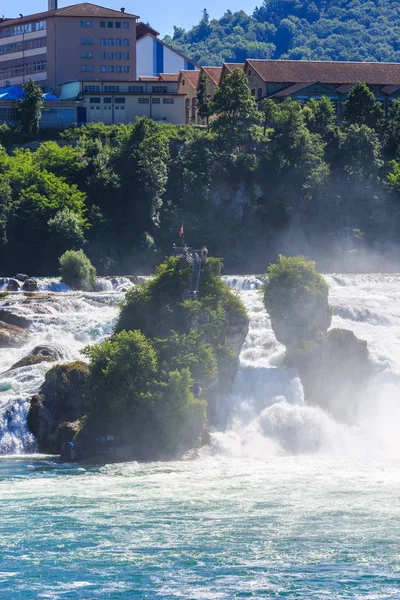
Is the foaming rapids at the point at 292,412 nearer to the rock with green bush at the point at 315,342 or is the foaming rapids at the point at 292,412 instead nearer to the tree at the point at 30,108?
the rock with green bush at the point at 315,342

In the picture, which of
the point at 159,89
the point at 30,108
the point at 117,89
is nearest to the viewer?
the point at 30,108

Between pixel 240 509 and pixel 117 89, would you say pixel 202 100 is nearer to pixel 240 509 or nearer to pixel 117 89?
pixel 117 89

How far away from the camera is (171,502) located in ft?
213

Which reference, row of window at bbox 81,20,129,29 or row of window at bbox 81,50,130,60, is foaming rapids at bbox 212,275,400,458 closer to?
row of window at bbox 81,50,130,60

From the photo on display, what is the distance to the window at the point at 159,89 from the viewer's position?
535 feet

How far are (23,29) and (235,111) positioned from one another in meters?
40.1

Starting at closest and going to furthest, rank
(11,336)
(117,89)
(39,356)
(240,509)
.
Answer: (240,509) < (39,356) < (11,336) < (117,89)

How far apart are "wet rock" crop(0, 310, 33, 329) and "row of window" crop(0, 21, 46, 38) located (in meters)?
81.2

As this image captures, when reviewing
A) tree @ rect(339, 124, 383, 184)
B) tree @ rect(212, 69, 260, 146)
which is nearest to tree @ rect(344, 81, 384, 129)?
tree @ rect(339, 124, 383, 184)

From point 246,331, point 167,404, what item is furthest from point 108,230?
point 167,404

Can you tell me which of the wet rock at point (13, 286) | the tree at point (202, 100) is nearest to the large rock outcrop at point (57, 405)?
the wet rock at point (13, 286)

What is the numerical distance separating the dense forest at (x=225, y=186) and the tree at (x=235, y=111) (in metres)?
0.11

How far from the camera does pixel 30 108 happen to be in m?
154

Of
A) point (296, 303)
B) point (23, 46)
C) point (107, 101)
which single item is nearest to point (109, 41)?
point (23, 46)
